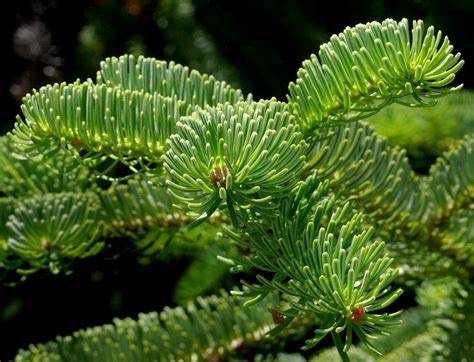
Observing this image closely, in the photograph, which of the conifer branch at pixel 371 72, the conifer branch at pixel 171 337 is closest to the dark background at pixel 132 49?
the conifer branch at pixel 171 337

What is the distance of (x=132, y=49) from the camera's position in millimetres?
913

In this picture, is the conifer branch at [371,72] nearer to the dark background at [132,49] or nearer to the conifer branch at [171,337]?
the conifer branch at [171,337]

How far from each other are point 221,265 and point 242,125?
39 cm

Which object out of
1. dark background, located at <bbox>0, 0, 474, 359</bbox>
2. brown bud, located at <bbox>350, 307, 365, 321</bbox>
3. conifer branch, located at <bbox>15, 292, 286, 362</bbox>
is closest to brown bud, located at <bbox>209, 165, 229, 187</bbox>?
brown bud, located at <bbox>350, 307, 365, 321</bbox>

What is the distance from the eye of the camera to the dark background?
82cm

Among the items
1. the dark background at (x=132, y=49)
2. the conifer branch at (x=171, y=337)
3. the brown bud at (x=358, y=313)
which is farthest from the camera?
the dark background at (x=132, y=49)

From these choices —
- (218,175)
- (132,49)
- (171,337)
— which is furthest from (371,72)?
(132,49)

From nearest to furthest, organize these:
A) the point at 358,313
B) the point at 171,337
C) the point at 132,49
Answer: the point at 358,313 < the point at 171,337 < the point at 132,49

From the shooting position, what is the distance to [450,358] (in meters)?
0.53

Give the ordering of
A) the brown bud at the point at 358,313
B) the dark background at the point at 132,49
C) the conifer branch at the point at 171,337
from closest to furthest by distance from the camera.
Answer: the brown bud at the point at 358,313
the conifer branch at the point at 171,337
the dark background at the point at 132,49

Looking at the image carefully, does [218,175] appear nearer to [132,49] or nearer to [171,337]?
[171,337]

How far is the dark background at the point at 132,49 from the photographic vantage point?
0.82 m

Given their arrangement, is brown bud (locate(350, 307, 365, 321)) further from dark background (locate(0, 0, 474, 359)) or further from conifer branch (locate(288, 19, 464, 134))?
dark background (locate(0, 0, 474, 359))

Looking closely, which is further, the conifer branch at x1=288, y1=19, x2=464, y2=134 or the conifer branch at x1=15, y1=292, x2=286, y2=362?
the conifer branch at x1=15, y1=292, x2=286, y2=362
